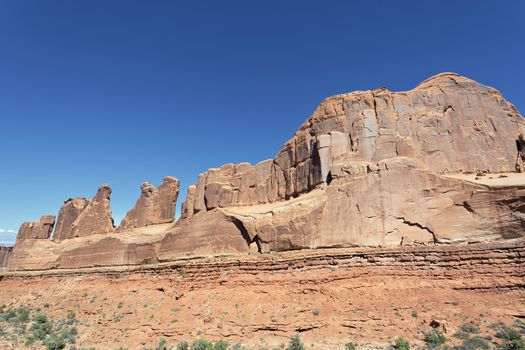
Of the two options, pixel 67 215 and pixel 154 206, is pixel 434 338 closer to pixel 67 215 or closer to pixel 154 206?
pixel 154 206

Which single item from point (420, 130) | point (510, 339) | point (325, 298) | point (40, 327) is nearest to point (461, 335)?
point (510, 339)

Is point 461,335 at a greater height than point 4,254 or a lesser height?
lesser

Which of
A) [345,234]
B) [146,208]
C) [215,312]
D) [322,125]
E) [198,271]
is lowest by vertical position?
[215,312]

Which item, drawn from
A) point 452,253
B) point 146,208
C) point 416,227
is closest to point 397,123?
point 416,227

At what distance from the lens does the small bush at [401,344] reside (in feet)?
53.2

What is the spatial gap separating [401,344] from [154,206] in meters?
28.7

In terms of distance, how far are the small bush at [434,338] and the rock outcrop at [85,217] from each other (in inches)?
1321

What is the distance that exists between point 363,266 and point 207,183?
1712cm

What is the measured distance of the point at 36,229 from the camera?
4475cm

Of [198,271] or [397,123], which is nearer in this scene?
[397,123]

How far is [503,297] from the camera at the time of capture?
57.4 feet

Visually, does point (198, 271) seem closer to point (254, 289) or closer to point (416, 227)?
point (254, 289)

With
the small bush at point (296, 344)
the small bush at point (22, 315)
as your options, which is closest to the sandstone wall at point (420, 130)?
the small bush at point (296, 344)

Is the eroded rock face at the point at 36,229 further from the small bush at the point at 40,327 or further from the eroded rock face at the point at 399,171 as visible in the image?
the eroded rock face at the point at 399,171
